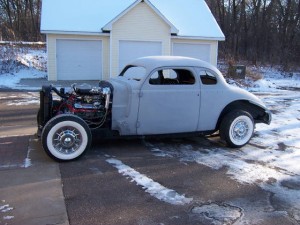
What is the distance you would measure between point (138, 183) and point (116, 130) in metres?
1.54

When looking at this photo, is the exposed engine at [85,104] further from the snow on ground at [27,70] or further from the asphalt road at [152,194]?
the snow on ground at [27,70]

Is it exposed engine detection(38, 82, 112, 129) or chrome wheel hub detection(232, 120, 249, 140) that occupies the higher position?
exposed engine detection(38, 82, 112, 129)

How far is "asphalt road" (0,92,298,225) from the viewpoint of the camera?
161 inches

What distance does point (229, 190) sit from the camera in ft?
16.2

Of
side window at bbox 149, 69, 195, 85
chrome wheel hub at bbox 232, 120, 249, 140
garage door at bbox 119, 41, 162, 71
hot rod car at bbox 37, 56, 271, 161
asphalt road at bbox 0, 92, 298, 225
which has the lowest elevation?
asphalt road at bbox 0, 92, 298, 225

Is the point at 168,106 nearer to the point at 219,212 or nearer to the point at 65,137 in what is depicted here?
the point at 65,137

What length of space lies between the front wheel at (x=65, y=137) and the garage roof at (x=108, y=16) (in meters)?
14.0

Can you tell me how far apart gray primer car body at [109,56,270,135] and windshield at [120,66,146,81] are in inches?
2.8

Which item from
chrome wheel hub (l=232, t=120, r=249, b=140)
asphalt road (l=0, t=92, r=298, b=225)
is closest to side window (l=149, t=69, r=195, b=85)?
chrome wheel hub (l=232, t=120, r=249, b=140)

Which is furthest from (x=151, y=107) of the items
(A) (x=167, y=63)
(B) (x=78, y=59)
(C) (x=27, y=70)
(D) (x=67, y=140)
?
(C) (x=27, y=70)

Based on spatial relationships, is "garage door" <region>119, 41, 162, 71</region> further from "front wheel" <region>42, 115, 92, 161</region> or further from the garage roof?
"front wheel" <region>42, 115, 92, 161</region>

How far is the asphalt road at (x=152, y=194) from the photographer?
161 inches

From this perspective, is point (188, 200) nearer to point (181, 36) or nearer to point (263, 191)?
point (263, 191)

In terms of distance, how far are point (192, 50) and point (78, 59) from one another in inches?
255
